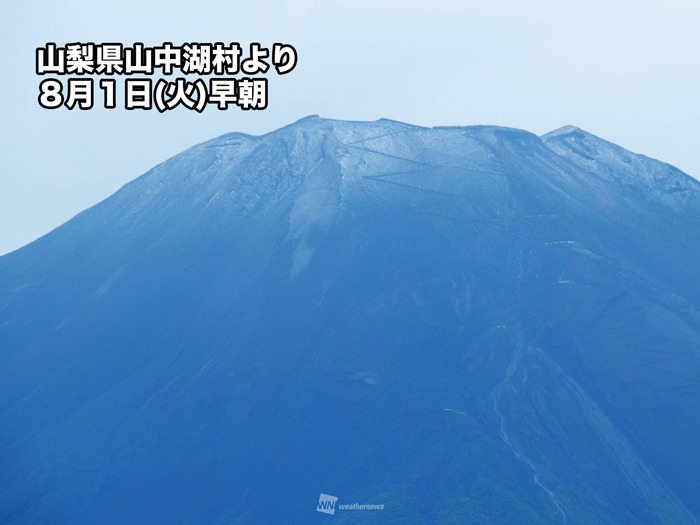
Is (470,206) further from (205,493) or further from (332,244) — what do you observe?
(205,493)

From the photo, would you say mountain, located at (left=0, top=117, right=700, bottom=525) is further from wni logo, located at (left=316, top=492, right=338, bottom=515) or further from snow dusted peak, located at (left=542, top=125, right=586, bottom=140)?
snow dusted peak, located at (left=542, top=125, right=586, bottom=140)

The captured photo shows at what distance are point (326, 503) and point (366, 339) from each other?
13416 millimetres

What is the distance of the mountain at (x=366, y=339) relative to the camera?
5288cm

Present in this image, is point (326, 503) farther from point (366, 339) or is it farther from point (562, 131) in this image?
point (562, 131)

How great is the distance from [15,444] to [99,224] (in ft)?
89.9

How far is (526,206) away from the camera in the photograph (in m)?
73.5

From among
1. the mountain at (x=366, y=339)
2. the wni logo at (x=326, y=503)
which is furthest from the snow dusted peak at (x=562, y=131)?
the wni logo at (x=326, y=503)

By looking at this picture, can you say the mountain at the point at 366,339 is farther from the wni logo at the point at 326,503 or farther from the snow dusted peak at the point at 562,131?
A: the snow dusted peak at the point at 562,131

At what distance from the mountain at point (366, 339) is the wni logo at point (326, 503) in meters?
0.34

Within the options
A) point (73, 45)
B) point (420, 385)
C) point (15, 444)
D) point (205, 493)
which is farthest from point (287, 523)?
point (73, 45)

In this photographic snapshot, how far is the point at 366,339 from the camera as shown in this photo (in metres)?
62.0

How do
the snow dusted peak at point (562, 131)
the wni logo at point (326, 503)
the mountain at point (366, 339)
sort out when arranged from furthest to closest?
the snow dusted peak at point (562, 131)
the mountain at point (366, 339)
the wni logo at point (326, 503)

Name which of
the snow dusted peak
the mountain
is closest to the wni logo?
the mountain

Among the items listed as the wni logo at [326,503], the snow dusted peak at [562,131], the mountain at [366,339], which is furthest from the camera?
the snow dusted peak at [562,131]
